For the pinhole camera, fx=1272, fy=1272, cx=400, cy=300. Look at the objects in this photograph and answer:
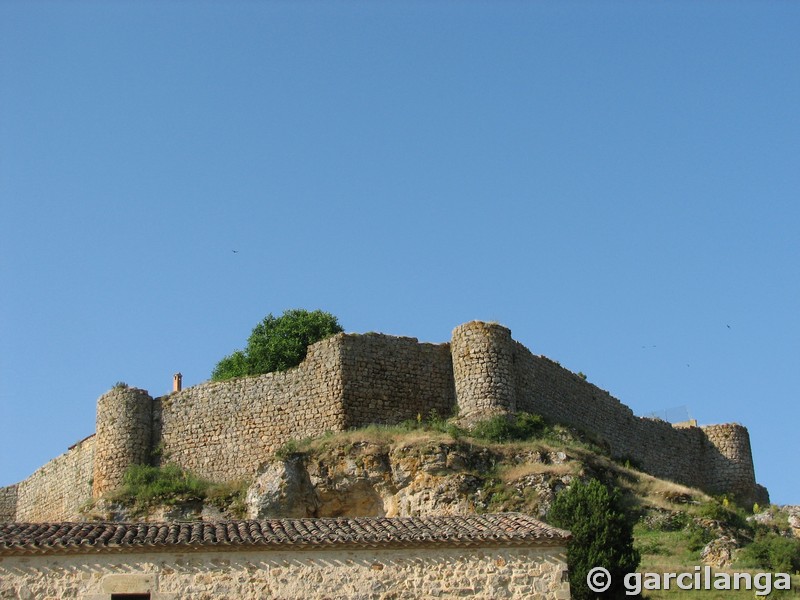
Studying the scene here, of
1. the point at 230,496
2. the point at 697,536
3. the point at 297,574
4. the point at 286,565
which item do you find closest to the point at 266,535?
the point at 286,565

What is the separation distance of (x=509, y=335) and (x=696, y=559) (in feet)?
36.0

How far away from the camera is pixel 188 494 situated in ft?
126

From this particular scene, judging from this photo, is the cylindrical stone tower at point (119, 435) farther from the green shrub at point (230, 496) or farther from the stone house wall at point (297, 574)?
the stone house wall at point (297, 574)

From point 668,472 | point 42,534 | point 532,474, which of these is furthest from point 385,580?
point 668,472

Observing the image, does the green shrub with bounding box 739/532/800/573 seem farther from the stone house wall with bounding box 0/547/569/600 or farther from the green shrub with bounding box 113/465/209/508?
the green shrub with bounding box 113/465/209/508

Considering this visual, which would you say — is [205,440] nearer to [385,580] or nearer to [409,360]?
[409,360]

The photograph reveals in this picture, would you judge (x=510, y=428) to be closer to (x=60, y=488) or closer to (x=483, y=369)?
(x=483, y=369)

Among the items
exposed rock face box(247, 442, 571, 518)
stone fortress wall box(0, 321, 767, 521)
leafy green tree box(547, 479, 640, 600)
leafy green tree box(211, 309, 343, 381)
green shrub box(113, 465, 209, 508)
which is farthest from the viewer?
leafy green tree box(211, 309, 343, 381)

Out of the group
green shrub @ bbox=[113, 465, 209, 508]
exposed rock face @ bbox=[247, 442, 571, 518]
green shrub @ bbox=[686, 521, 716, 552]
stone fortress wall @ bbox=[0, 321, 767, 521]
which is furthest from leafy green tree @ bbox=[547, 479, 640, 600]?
green shrub @ bbox=[113, 465, 209, 508]

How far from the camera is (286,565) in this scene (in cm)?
2205

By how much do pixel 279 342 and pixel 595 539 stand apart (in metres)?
25.2

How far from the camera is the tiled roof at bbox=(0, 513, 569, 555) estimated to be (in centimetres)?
2184

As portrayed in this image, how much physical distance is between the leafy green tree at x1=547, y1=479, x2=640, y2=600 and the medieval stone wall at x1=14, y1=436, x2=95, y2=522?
19075mm

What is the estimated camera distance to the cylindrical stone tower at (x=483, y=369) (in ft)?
130
